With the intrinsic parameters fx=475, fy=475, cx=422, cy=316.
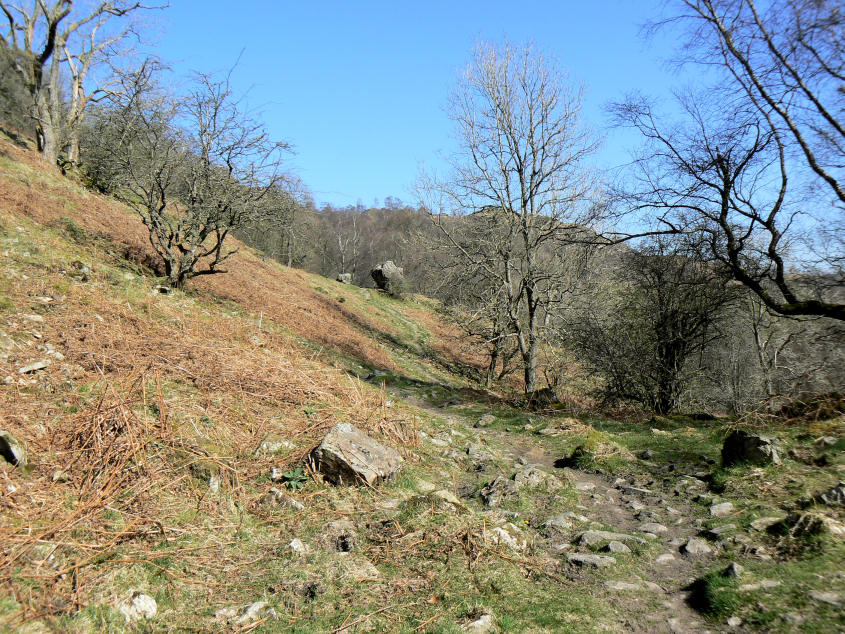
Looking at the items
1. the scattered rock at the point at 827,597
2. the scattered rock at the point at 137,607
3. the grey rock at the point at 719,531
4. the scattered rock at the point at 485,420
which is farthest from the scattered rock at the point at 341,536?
the scattered rock at the point at 485,420

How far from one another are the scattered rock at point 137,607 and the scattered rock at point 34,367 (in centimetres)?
286

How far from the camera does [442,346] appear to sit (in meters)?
23.6

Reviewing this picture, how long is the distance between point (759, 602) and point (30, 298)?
306 inches

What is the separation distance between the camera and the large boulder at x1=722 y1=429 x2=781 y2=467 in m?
5.16

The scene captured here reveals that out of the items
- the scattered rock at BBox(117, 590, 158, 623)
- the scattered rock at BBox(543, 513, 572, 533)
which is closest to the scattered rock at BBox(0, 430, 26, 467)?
the scattered rock at BBox(117, 590, 158, 623)

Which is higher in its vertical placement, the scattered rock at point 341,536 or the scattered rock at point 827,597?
the scattered rock at point 827,597

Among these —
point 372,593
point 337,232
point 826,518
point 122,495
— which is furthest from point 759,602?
point 337,232

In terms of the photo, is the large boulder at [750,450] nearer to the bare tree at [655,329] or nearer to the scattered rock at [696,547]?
the scattered rock at [696,547]

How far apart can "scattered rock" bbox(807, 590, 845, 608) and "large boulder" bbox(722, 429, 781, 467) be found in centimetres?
257

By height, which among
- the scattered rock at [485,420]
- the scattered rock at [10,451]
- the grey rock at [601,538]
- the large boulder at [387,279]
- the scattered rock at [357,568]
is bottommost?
the scattered rock at [485,420]

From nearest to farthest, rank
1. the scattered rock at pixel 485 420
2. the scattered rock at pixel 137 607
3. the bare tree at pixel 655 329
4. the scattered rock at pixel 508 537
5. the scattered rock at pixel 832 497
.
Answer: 1. the scattered rock at pixel 137 607
2. the scattered rock at pixel 508 537
3. the scattered rock at pixel 832 497
4. the scattered rock at pixel 485 420
5. the bare tree at pixel 655 329

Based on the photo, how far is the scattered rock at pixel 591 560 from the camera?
12.1 feet

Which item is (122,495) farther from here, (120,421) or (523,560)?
(523,560)

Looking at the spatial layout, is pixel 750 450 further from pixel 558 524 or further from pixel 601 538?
pixel 558 524
